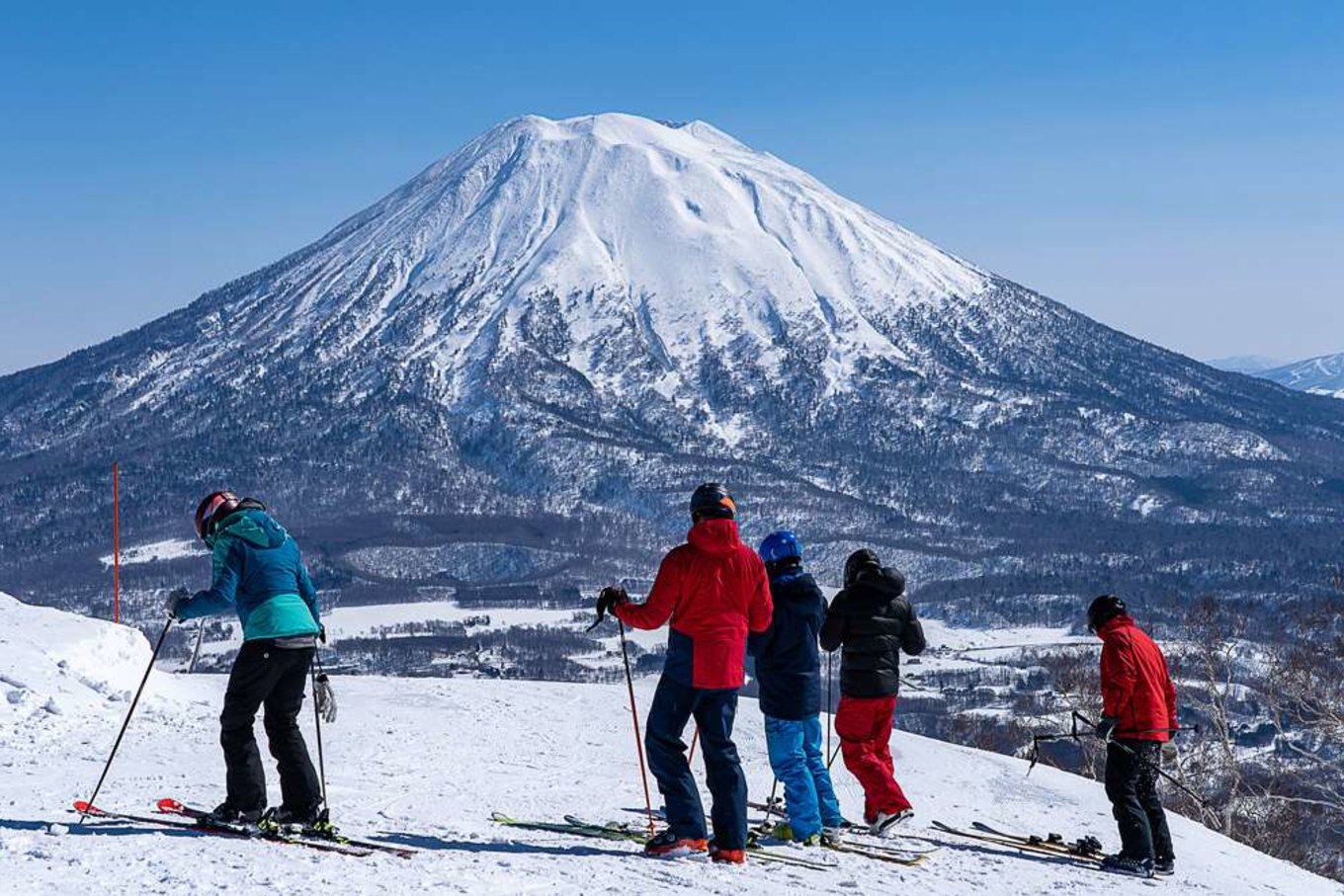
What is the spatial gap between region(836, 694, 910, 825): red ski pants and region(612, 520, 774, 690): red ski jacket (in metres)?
1.85

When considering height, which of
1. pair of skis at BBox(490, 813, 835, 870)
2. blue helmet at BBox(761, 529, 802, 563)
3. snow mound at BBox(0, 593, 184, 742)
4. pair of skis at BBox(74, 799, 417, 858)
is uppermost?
blue helmet at BBox(761, 529, 802, 563)

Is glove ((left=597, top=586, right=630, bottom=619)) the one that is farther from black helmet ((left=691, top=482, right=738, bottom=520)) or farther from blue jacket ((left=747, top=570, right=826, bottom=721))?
blue jacket ((left=747, top=570, right=826, bottom=721))

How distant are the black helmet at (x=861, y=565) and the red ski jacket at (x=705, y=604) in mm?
1662

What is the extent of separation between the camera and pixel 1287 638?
146ft

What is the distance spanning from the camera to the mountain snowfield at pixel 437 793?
8383 mm

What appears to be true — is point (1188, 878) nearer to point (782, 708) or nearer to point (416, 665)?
point (782, 708)

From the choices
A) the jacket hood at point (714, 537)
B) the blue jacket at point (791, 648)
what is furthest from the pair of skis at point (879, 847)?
the jacket hood at point (714, 537)

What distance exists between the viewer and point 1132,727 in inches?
438

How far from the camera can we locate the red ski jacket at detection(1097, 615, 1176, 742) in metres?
11.1

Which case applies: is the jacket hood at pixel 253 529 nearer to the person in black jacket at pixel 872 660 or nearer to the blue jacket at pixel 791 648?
the blue jacket at pixel 791 648

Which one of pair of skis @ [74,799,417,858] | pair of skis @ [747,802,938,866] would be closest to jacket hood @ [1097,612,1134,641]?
pair of skis @ [747,802,938,866]

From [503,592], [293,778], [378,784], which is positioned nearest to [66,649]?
[378,784]

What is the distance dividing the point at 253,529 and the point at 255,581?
1.01 feet

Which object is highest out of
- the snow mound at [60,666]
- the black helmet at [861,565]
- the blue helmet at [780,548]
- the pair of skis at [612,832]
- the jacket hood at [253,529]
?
the jacket hood at [253,529]
